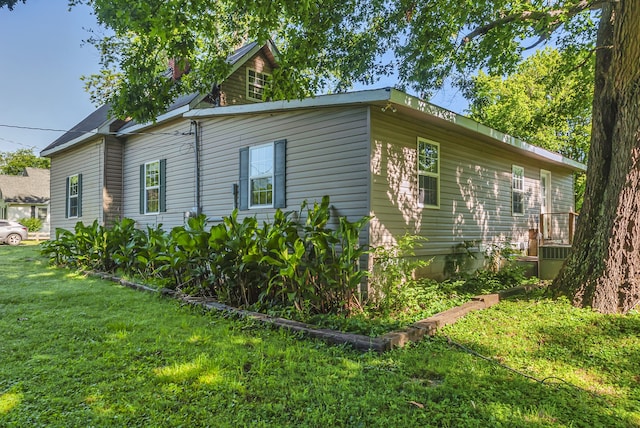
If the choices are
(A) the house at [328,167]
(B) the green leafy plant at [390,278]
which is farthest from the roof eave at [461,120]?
(B) the green leafy plant at [390,278]

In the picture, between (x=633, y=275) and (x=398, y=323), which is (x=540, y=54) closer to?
(x=633, y=275)

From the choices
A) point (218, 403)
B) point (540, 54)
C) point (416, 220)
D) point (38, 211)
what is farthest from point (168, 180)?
point (38, 211)

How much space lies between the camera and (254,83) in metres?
11.3

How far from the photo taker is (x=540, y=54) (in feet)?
68.1

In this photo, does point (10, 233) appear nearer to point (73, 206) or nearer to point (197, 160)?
point (73, 206)

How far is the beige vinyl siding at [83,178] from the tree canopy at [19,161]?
3364cm

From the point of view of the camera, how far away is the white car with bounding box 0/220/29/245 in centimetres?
1867

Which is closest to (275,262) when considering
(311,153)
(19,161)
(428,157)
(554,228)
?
(311,153)

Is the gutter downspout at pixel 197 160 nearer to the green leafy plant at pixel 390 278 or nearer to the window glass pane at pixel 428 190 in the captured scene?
the green leafy plant at pixel 390 278

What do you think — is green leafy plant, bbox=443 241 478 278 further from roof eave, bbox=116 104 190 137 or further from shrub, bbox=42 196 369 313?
roof eave, bbox=116 104 190 137

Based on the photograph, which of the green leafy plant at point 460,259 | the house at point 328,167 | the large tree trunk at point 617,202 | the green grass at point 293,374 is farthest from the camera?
the green leafy plant at point 460,259

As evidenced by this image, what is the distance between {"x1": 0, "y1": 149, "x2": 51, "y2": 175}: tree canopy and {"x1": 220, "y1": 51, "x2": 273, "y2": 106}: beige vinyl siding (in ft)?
133

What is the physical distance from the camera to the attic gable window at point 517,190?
33.9ft

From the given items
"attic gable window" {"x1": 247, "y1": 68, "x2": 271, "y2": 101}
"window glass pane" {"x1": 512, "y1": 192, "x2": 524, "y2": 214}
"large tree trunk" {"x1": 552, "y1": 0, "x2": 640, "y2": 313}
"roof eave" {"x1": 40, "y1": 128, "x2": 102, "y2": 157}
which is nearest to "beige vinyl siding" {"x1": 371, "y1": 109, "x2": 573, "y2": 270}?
"window glass pane" {"x1": 512, "y1": 192, "x2": 524, "y2": 214}
